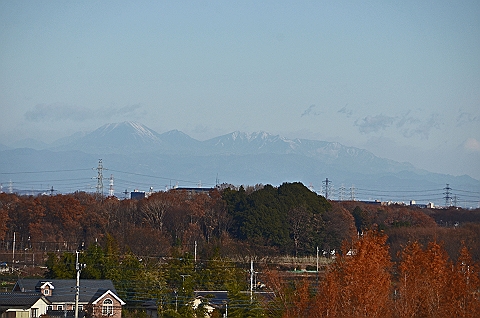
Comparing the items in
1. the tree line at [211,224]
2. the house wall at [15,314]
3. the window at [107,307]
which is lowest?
the house wall at [15,314]

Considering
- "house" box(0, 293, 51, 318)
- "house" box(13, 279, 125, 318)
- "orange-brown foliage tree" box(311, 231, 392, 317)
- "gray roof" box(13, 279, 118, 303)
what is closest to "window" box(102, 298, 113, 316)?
"house" box(13, 279, 125, 318)

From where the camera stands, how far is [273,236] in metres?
32.7

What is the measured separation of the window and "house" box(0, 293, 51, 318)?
1.71 m

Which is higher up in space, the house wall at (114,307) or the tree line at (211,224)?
the tree line at (211,224)

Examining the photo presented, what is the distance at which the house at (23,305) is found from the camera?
20422 millimetres

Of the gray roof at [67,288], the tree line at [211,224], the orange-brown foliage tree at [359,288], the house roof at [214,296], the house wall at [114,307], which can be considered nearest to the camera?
the orange-brown foliage tree at [359,288]

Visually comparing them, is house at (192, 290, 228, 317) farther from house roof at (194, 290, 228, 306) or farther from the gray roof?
the gray roof

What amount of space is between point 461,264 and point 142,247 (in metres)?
16.4

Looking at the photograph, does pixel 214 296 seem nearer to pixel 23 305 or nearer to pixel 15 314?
pixel 23 305

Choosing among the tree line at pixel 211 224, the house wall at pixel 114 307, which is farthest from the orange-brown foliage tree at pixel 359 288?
the tree line at pixel 211 224

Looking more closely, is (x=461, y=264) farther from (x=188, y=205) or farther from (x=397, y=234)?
(x=188, y=205)

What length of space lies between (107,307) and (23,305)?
2.29m

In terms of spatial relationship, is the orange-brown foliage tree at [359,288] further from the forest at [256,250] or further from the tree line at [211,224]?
the tree line at [211,224]

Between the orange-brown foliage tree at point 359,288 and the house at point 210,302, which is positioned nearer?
the orange-brown foliage tree at point 359,288
